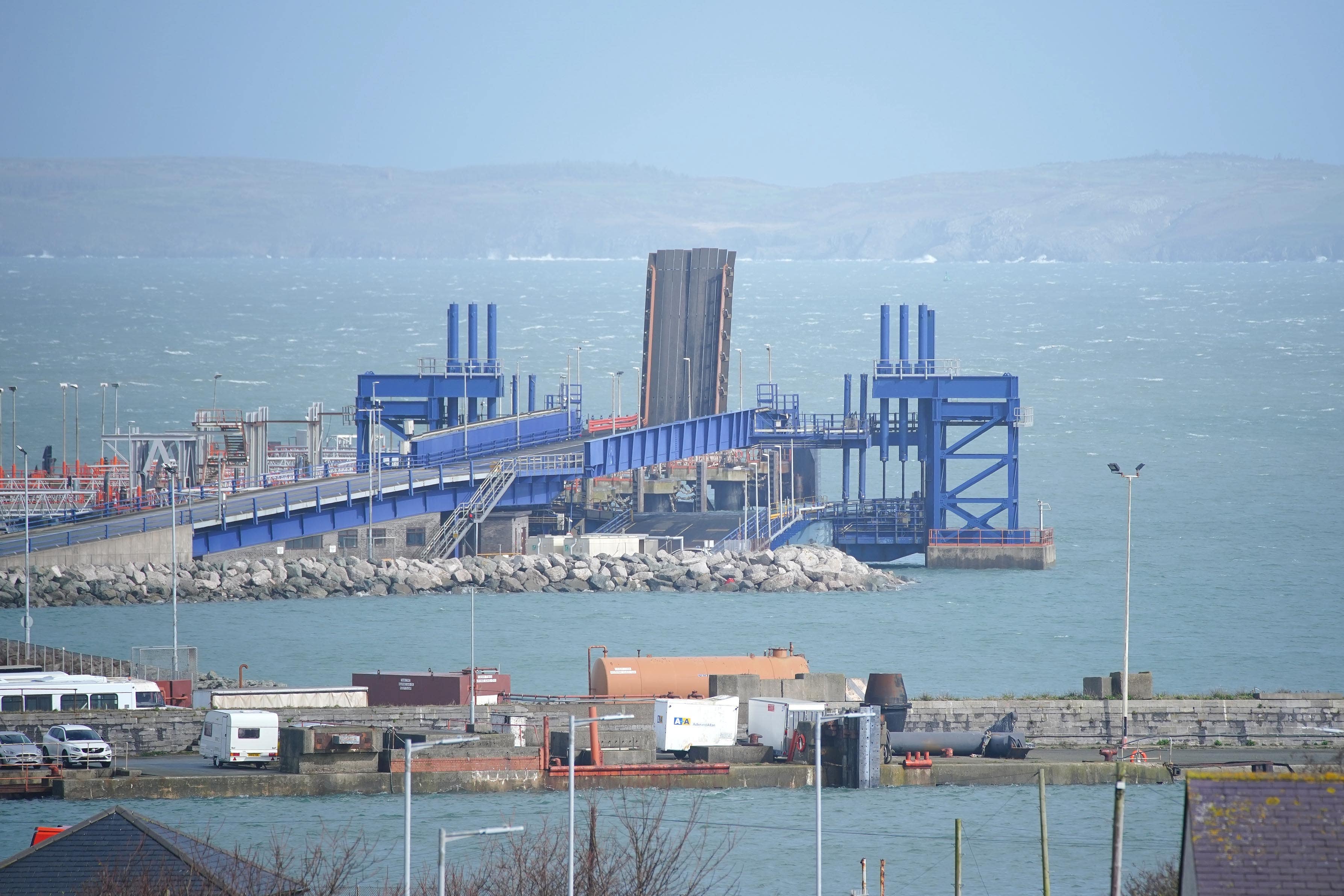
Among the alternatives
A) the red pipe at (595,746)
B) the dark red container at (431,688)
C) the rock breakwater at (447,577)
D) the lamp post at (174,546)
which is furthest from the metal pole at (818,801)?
the rock breakwater at (447,577)

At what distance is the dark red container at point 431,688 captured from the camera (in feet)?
140

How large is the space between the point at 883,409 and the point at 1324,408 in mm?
58995

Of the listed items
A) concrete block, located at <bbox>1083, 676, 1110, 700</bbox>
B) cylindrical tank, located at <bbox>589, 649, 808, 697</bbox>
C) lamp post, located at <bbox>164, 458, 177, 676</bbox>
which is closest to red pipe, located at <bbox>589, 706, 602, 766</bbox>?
cylindrical tank, located at <bbox>589, 649, 808, 697</bbox>

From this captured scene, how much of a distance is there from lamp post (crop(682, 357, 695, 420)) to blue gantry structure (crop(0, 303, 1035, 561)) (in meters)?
2.27

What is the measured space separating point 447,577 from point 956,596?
14.5 metres

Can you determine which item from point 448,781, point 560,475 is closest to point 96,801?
point 448,781

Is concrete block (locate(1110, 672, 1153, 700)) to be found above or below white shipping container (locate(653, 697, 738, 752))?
above

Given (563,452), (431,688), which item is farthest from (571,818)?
(563,452)

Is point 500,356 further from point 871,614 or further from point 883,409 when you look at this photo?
point 871,614

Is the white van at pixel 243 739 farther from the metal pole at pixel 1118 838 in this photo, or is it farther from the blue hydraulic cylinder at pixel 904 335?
the blue hydraulic cylinder at pixel 904 335

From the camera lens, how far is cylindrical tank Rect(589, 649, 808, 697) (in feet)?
141

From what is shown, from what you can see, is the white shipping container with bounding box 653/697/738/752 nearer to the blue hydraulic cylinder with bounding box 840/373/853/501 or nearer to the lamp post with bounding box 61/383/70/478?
the lamp post with bounding box 61/383/70/478

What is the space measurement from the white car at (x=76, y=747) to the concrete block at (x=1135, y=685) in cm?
1809

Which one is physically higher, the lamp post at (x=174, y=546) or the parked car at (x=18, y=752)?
the lamp post at (x=174, y=546)
